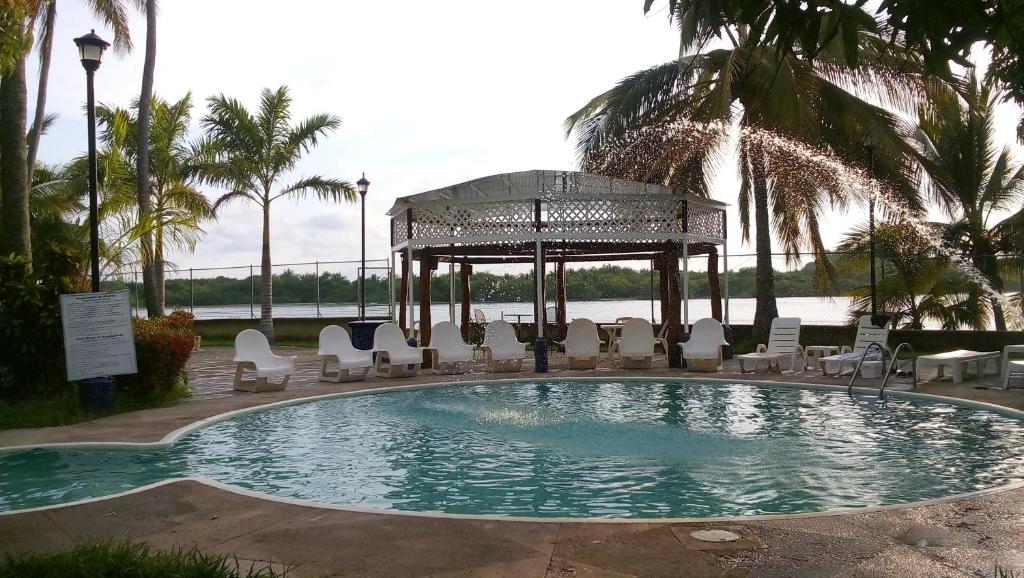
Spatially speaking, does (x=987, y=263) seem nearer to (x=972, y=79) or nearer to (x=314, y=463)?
(x=972, y=79)

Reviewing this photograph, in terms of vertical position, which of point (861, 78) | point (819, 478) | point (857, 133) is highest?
point (861, 78)

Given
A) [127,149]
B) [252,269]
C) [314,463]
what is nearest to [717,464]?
[314,463]

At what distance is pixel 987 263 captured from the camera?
18.3 metres

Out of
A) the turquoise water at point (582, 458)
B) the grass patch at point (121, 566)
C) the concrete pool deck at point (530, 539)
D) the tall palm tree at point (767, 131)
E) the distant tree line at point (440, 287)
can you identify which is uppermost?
the tall palm tree at point (767, 131)

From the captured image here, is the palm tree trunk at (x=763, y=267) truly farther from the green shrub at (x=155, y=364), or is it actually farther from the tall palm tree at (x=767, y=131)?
the green shrub at (x=155, y=364)

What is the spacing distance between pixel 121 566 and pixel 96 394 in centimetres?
729

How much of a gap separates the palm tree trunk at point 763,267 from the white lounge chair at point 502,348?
6618 millimetres

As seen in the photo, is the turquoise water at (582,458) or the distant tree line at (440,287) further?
the distant tree line at (440,287)

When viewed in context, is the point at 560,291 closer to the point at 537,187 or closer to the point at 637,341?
the point at 537,187

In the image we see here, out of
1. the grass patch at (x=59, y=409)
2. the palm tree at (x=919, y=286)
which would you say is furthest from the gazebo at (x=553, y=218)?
the grass patch at (x=59, y=409)

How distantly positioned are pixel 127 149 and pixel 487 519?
26.4 m

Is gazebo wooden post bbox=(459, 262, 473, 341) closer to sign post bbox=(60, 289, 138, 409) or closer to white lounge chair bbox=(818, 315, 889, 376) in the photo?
white lounge chair bbox=(818, 315, 889, 376)

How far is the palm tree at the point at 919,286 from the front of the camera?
17.0 meters

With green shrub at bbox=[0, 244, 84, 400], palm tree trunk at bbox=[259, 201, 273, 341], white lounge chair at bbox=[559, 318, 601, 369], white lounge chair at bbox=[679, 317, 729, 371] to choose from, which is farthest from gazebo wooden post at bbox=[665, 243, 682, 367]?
palm tree trunk at bbox=[259, 201, 273, 341]
